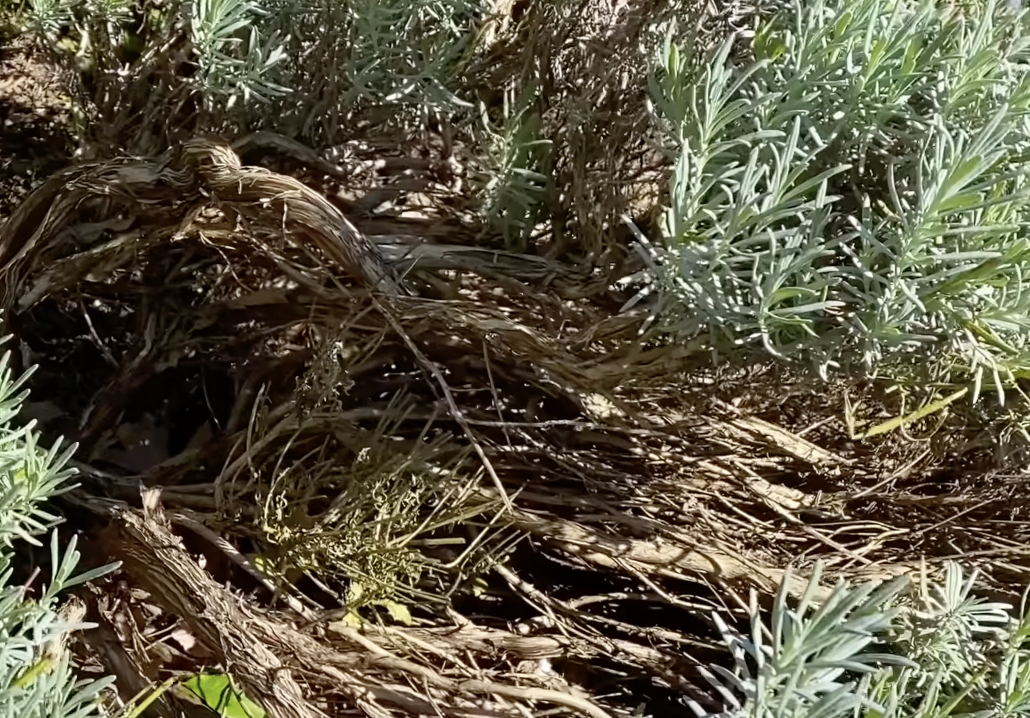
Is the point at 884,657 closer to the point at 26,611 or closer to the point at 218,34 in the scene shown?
the point at 26,611

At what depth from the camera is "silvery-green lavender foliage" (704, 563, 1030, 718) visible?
0.53m

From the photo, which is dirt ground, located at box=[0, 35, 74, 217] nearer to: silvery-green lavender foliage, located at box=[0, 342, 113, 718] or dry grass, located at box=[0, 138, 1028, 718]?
dry grass, located at box=[0, 138, 1028, 718]

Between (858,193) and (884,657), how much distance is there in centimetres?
30

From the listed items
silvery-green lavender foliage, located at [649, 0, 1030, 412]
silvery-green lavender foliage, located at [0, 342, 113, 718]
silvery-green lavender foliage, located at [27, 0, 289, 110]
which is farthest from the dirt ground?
silvery-green lavender foliage, located at [649, 0, 1030, 412]

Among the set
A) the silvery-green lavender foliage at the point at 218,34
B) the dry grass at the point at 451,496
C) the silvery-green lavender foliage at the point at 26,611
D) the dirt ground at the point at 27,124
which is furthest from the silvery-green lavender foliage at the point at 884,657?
the dirt ground at the point at 27,124

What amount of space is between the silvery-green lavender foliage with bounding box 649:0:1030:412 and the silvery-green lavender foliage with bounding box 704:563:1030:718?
0.54ft

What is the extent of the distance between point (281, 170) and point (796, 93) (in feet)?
1.84

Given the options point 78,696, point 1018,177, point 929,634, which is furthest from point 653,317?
point 78,696

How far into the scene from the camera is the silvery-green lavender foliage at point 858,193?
541mm

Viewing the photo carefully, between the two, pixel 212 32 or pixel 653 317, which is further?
pixel 212 32

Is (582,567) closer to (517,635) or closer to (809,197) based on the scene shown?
(517,635)

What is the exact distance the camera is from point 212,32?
0.75 metres

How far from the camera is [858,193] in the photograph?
0.60 metres

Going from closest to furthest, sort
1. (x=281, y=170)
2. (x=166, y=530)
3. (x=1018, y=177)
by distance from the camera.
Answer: (x=1018, y=177), (x=166, y=530), (x=281, y=170)
